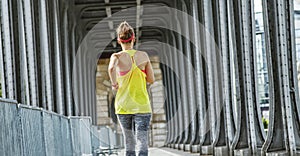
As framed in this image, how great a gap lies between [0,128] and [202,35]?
14.2 metres

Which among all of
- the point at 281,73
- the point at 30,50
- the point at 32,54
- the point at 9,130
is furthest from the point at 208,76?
the point at 9,130

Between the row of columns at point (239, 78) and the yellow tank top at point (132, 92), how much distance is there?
3.65m

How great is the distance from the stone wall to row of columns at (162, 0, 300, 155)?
20325mm

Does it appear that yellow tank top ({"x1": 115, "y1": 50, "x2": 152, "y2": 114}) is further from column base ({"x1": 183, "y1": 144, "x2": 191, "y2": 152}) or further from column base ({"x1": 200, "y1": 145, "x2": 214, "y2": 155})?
column base ({"x1": 183, "y1": 144, "x2": 191, "y2": 152})

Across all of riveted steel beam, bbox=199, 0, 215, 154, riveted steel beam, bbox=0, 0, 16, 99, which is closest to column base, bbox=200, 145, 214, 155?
riveted steel beam, bbox=199, 0, 215, 154

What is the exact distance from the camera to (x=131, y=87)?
6.66m

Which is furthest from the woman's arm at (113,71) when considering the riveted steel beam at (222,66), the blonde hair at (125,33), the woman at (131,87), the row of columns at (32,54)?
the riveted steel beam at (222,66)

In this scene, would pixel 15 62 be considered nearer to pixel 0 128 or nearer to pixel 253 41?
pixel 253 41

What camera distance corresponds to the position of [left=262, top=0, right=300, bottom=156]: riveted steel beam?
10.1 meters

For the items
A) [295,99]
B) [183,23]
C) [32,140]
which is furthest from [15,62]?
[183,23]

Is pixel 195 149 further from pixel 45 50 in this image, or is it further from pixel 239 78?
pixel 239 78

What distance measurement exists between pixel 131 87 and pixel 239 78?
715 centimetres

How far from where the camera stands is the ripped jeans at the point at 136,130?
21.9ft

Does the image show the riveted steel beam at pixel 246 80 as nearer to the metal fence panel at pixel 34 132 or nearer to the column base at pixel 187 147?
the metal fence panel at pixel 34 132
